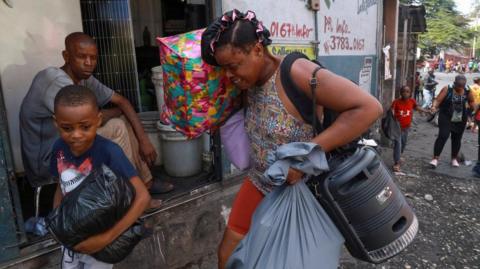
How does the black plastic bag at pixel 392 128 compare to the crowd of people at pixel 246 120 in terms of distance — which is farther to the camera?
the black plastic bag at pixel 392 128

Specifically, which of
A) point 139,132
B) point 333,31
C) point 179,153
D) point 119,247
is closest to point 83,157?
point 119,247

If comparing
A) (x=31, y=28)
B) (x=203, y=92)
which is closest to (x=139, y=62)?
(x=31, y=28)

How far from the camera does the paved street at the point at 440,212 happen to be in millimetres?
3480

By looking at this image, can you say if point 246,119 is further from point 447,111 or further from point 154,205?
point 447,111

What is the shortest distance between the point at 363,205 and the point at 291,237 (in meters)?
0.33

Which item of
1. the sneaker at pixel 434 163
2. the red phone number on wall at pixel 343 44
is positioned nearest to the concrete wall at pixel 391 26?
the sneaker at pixel 434 163

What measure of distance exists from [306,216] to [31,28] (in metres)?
3.03

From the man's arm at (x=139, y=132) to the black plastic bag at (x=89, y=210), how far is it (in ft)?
3.72

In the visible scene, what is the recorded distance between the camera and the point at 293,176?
1464mm

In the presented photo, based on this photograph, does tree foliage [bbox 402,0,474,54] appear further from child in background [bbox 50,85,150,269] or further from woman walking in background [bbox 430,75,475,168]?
child in background [bbox 50,85,150,269]

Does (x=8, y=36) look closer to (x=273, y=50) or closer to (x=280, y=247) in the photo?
(x=273, y=50)

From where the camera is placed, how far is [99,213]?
5.08 feet

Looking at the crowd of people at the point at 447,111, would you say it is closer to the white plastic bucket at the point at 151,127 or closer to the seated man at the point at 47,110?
the white plastic bucket at the point at 151,127

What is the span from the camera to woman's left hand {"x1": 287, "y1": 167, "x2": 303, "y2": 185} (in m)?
1.45
